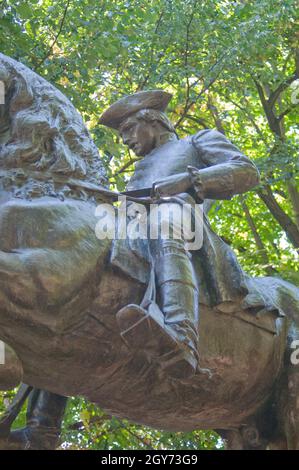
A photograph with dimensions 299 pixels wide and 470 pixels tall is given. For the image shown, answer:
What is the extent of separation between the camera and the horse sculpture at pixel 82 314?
4.55 m

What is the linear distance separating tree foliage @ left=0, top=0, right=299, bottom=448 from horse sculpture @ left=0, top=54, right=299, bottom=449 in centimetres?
311

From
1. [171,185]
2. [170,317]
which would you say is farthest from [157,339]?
[171,185]

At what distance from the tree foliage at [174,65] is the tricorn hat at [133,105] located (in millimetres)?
3122

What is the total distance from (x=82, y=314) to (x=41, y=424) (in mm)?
1057

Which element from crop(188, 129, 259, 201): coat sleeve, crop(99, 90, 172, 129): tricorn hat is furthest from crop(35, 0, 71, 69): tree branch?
crop(188, 129, 259, 201): coat sleeve

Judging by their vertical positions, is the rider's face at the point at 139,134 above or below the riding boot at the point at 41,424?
above

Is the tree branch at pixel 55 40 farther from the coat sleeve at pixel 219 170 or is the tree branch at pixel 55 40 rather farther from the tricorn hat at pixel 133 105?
the coat sleeve at pixel 219 170

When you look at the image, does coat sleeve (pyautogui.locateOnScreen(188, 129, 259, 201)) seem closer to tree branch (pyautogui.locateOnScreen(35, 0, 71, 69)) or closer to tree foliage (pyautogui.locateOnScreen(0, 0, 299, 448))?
tree foliage (pyautogui.locateOnScreen(0, 0, 299, 448))

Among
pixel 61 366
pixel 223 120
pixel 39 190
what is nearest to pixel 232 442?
pixel 61 366

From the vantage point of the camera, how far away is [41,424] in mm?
5438

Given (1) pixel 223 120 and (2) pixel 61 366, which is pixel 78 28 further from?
(2) pixel 61 366

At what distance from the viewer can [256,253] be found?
11.2 metres

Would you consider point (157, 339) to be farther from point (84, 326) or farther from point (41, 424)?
point (41, 424)

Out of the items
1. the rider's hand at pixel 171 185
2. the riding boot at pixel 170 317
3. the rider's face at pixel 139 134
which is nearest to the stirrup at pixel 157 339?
the riding boot at pixel 170 317
